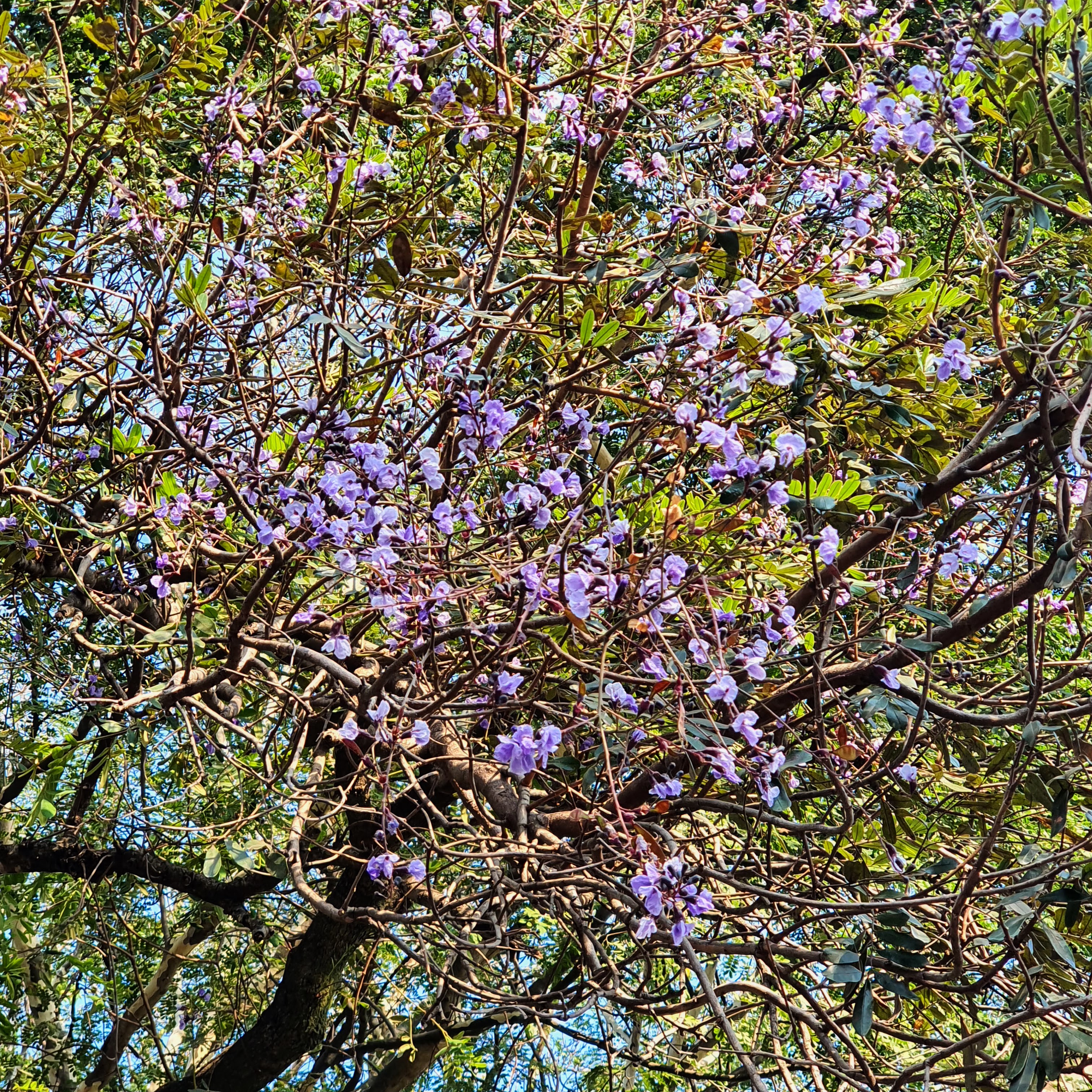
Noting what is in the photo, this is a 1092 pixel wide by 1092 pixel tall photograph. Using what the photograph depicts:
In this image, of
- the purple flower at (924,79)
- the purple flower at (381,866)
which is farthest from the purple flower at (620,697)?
the purple flower at (924,79)

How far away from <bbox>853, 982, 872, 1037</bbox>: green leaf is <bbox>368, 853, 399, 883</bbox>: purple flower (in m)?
0.87

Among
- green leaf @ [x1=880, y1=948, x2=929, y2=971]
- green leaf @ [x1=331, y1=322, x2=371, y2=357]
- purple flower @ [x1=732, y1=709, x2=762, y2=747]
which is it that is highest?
green leaf @ [x1=331, y1=322, x2=371, y2=357]

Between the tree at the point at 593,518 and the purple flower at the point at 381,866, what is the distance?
65mm

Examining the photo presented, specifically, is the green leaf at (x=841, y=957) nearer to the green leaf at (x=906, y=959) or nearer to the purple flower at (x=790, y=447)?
the green leaf at (x=906, y=959)

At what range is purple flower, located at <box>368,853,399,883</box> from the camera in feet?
7.08

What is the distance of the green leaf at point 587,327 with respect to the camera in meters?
2.14

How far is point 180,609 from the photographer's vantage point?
114 inches

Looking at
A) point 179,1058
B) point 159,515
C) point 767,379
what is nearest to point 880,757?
point 767,379

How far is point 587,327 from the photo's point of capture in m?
2.15

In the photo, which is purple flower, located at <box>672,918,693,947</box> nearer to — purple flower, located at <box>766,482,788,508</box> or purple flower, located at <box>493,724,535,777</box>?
purple flower, located at <box>493,724,535,777</box>

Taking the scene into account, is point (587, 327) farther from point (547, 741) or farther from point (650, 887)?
point (650, 887)

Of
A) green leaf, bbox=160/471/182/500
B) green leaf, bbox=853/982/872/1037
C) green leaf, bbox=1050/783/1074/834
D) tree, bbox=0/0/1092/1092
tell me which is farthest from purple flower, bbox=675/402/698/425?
green leaf, bbox=160/471/182/500

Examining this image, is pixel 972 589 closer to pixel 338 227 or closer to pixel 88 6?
pixel 338 227

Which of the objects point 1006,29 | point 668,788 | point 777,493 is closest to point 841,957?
point 668,788
